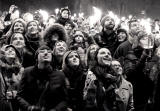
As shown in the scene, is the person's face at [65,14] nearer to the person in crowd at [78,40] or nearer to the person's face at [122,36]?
the person in crowd at [78,40]

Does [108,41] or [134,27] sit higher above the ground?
[134,27]

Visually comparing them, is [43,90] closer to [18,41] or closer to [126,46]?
[18,41]

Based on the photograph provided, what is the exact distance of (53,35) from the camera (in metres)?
7.31

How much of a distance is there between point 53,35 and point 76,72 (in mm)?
1556

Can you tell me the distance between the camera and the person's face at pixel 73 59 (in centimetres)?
603

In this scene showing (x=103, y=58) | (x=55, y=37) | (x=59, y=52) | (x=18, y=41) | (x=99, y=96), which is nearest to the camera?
(x=99, y=96)

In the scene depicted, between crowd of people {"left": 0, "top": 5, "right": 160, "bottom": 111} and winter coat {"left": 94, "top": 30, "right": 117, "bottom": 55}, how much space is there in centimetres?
2

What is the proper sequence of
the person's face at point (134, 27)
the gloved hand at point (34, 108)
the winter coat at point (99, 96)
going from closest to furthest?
the gloved hand at point (34, 108) < the winter coat at point (99, 96) < the person's face at point (134, 27)

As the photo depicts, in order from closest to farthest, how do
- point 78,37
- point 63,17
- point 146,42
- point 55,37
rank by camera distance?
point 146,42, point 55,37, point 78,37, point 63,17

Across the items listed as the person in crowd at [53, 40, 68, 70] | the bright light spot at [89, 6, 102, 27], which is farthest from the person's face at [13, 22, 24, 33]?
the bright light spot at [89, 6, 102, 27]

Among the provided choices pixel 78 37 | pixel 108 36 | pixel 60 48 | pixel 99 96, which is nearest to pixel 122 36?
pixel 108 36

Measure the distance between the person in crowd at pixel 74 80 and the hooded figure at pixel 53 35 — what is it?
Result: 1.22 meters

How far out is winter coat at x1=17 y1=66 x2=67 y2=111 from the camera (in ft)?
17.4

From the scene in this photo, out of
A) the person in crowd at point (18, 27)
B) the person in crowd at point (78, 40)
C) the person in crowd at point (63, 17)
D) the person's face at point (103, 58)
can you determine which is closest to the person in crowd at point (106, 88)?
the person's face at point (103, 58)
